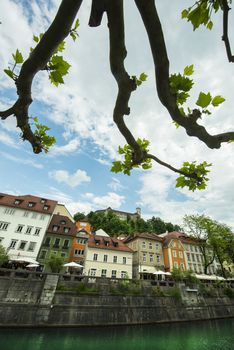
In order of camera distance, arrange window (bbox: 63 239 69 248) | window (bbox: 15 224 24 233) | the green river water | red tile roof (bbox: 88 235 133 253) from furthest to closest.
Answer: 1. red tile roof (bbox: 88 235 133 253)
2. window (bbox: 63 239 69 248)
3. window (bbox: 15 224 24 233)
4. the green river water

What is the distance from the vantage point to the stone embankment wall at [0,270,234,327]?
13323 millimetres

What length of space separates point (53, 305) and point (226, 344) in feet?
39.8

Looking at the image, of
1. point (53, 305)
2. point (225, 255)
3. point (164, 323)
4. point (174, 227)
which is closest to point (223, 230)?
point (225, 255)

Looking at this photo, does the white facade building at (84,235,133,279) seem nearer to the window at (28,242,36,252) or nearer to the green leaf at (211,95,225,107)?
the window at (28,242,36,252)

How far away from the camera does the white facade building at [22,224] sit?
24.2 metres

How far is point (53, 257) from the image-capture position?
75.8ft

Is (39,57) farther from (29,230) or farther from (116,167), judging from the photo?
(29,230)

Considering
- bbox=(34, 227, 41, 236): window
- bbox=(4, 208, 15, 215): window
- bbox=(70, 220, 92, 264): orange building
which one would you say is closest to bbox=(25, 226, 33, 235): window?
bbox=(34, 227, 41, 236): window

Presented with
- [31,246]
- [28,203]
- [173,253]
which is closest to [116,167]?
[31,246]

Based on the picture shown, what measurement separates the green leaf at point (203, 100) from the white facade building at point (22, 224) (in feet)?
88.3

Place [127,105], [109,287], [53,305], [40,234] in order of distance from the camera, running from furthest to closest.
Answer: [40,234] < [109,287] < [53,305] < [127,105]

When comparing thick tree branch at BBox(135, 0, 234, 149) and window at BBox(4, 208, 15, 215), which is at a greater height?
window at BBox(4, 208, 15, 215)

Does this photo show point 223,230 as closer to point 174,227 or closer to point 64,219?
point 64,219

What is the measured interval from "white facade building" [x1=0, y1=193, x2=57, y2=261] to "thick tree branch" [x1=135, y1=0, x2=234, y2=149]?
2677cm
